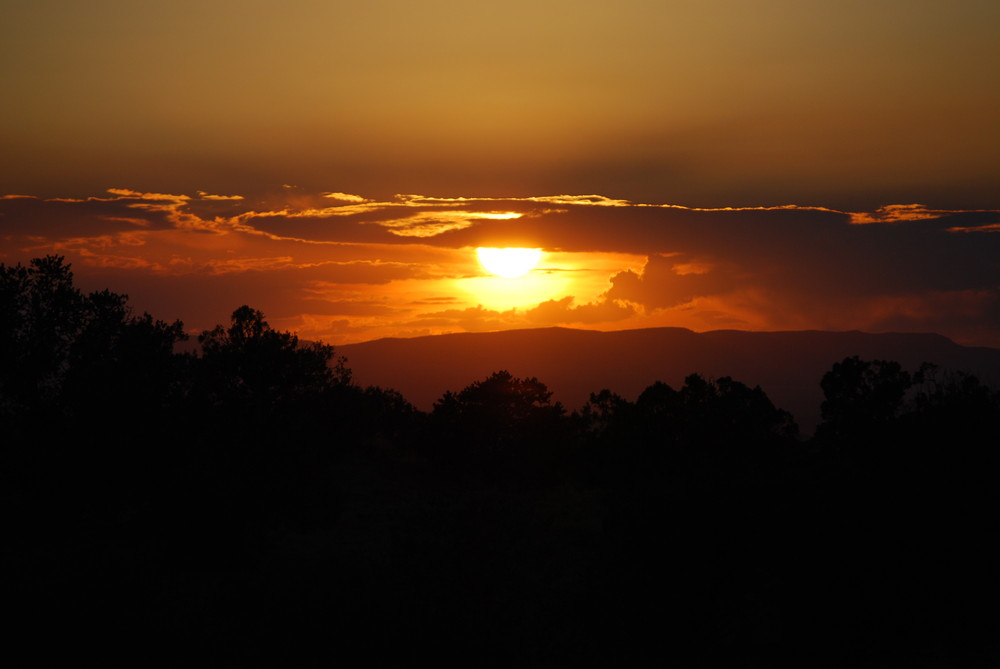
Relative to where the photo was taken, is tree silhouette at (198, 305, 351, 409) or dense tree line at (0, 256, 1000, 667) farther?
tree silhouette at (198, 305, 351, 409)

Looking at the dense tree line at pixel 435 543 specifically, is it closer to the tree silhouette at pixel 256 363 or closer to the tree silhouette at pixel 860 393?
the tree silhouette at pixel 860 393

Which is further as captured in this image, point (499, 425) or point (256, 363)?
point (499, 425)

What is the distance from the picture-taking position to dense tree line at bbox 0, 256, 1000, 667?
2609 centimetres

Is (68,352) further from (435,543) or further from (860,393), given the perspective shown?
(860,393)

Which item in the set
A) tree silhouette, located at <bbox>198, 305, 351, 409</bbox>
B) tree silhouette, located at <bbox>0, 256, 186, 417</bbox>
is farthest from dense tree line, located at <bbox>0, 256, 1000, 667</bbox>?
tree silhouette, located at <bbox>198, 305, 351, 409</bbox>

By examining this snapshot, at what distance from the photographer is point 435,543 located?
1041 inches

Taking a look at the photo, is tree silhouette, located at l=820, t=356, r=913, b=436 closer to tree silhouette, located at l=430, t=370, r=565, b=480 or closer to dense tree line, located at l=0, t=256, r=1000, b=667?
dense tree line, located at l=0, t=256, r=1000, b=667

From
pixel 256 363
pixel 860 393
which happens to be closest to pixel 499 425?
pixel 256 363

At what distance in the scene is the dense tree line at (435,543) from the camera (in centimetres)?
2609

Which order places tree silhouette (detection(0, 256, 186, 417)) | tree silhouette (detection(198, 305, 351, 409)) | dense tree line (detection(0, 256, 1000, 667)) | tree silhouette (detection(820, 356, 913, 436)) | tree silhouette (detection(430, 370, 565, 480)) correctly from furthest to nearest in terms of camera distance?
tree silhouette (detection(430, 370, 565, 480))
tree silhouette (detection(198, 305, 351, 409))
tree silhouette (detection(820, 356, 913, 436))
tree silhouette (detection(0, 256, 186, 417))
dense tree line (detection(0, 256, 1000, 667))

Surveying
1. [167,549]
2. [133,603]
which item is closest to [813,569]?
[133,603]

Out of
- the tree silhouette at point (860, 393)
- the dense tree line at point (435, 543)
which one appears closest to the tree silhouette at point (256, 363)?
A: the dense tree line at point (435, 543)

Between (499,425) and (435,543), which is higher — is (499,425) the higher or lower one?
the lower one

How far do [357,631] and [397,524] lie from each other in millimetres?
19307
